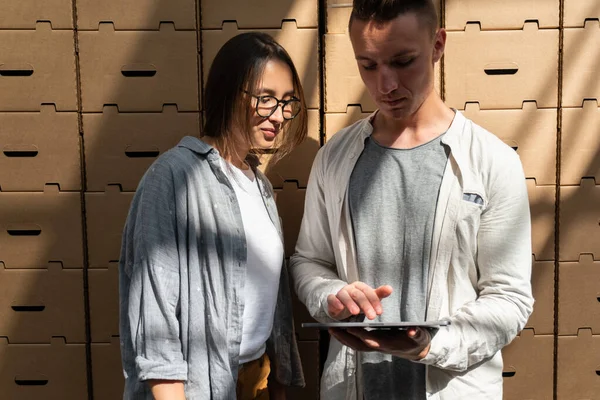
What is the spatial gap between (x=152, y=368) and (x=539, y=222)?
1.40 metres

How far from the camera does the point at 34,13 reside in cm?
237

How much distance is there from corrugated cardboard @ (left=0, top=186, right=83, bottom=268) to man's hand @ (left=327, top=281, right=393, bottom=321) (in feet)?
3.73

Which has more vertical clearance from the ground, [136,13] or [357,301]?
[136,13]

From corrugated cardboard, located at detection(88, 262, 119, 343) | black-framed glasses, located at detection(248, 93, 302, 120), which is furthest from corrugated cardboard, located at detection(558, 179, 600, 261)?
corrugated cardboard, located at detection(88, 262, 119, 343)

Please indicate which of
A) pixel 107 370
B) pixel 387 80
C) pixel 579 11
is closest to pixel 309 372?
pixel 107 370

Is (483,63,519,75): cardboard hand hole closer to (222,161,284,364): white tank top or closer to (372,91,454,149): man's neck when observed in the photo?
(372,91,454,149): man's neck

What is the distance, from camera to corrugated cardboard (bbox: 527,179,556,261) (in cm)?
237

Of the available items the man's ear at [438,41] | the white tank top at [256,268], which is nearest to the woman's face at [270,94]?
the white tank top at [256,268]

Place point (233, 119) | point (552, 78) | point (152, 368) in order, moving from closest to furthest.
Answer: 1. point (152, 368)
2. point (233, 119)
3. point (552, 78)

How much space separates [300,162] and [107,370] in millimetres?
976

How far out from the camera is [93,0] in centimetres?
236

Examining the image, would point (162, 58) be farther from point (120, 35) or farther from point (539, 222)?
point (539, 222)

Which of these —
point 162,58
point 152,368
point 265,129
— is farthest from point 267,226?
point 162,58

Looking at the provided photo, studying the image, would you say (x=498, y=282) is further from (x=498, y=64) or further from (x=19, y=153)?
(x=19, y=153)
